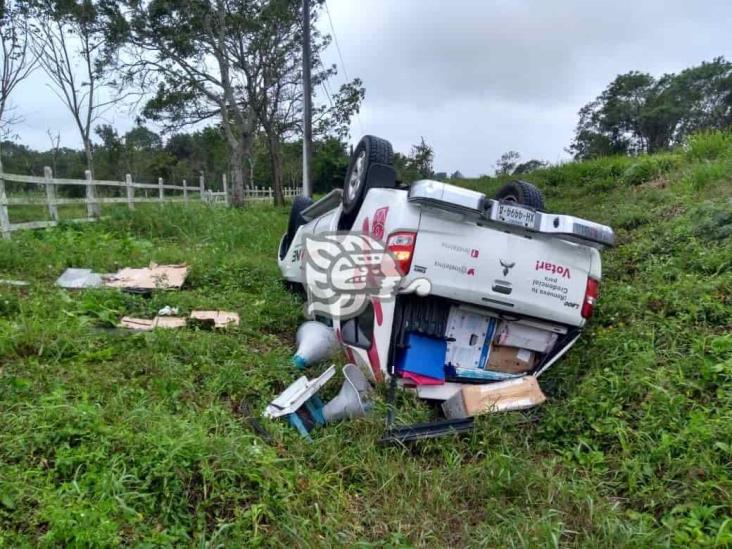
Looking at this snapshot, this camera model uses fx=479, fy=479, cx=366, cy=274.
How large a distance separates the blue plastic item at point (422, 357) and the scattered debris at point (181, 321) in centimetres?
209

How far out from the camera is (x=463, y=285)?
2975 mm

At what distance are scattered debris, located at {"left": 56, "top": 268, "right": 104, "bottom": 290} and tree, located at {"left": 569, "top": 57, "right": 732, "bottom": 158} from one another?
123 ft

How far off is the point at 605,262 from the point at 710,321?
188 centimetres

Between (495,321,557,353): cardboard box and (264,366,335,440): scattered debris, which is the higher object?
(495,321,557,353): cardboard box

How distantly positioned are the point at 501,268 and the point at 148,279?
14.2 ft

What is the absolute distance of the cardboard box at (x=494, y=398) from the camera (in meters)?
2.91

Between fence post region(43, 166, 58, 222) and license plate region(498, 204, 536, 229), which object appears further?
fence post region(43, 166, 58, 222)

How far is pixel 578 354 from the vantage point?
356 cm

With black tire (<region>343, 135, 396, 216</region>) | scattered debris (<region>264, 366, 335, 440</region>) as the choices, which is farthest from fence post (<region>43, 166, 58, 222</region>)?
scattered debris (<region>264, 366, 335, 440</region>)

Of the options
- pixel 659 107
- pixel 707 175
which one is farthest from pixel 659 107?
→ pixel 707 175

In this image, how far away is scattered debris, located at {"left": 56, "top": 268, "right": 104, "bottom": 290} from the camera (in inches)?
207

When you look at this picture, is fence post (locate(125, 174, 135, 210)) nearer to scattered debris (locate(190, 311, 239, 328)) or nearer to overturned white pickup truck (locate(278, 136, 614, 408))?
scattered debris (locate(190, 311, 239, 328))

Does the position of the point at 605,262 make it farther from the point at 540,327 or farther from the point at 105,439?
the point at 105,439

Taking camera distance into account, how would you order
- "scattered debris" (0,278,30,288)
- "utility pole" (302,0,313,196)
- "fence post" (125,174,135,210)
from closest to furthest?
"scattered debris" (0,278,30,288), "fence post" (125,174,135,210), "utility pole" (302,0,313,196)
